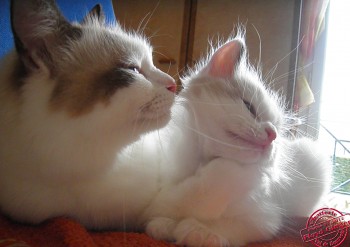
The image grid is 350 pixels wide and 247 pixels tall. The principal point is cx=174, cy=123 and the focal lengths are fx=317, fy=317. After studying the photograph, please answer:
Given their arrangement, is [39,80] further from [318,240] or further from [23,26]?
[318,240]

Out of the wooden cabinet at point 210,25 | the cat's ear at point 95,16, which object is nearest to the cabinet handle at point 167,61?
the wooden cabinet at point 210,25

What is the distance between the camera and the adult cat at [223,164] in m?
0.60

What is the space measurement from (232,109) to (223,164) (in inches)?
4.8

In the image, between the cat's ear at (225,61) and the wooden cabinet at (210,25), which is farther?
the wooden cabinet at (210,25)

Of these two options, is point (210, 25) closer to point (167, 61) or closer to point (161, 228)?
point (167, 61)

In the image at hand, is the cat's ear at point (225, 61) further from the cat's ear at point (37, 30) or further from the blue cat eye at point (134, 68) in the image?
the cat's ear at point (37, 30)

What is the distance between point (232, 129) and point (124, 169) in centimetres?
24

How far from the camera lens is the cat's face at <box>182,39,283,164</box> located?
25.2 inches

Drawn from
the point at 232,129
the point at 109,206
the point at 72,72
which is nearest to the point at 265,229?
the point at 232,129

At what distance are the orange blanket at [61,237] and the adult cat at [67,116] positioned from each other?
3 centimetres

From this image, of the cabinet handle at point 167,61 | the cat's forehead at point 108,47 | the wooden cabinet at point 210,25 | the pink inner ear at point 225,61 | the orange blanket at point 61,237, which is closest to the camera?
the orange blanket at point 61,237

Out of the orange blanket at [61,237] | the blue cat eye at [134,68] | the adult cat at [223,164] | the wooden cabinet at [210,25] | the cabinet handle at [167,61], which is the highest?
the wooden cabinet at [210,25]

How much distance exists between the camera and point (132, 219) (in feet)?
2.17

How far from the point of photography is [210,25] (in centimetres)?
209
